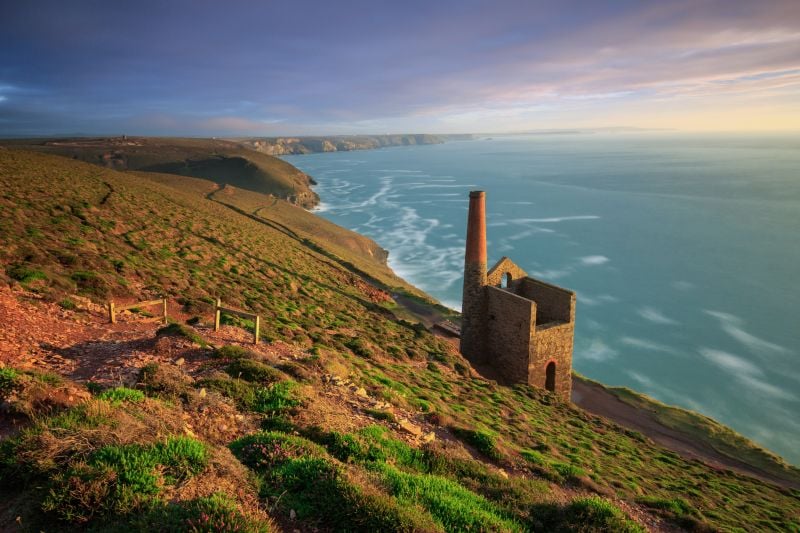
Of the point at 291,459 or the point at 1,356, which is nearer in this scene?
the point at 291,459

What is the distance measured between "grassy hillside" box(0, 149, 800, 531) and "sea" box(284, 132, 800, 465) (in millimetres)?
31023

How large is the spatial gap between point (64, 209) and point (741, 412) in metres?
59.3

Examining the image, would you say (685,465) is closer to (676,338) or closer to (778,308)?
(676,338)

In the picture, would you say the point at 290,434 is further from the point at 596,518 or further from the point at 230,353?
the point at 596,518

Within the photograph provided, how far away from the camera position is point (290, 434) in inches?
321

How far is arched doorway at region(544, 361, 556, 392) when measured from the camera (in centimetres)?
2538

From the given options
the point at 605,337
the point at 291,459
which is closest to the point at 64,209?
the point at 291,459

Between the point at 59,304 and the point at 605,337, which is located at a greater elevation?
the point at 59,304

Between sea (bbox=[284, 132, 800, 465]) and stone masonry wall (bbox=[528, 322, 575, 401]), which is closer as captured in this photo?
stone masonry wall (bbox=[528, 322, 575, 401])

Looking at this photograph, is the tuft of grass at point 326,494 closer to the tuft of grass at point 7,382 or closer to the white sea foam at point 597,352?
the tuft of grass at point 7,382

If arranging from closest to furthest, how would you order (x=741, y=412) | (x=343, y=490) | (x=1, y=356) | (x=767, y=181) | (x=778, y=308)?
(x=343, y=490), (x=1, y=356), (x=741, y=412), (x=778, y=308), (x=767, y=181)

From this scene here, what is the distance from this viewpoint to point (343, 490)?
5.86 m

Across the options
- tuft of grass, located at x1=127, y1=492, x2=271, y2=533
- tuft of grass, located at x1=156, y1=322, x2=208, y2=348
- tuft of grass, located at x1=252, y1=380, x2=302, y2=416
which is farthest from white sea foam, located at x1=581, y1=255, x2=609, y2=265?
tuft of grass, located at x1=127, y1=492, x2=271, y2=533

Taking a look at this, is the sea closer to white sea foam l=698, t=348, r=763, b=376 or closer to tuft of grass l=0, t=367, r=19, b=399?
white sea foam l=698, t=348, r=763, b=376
